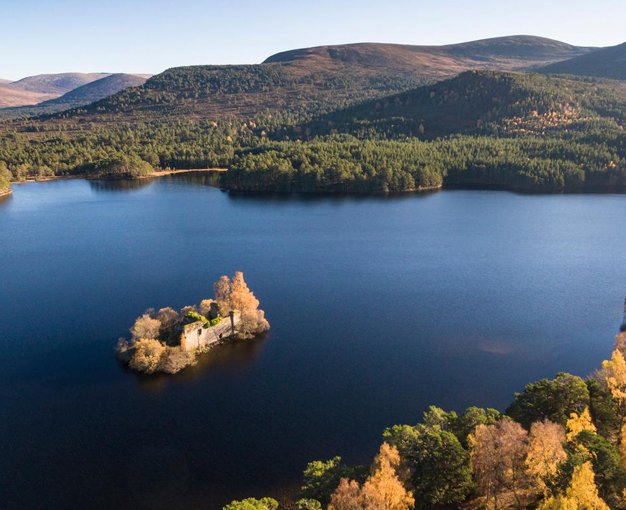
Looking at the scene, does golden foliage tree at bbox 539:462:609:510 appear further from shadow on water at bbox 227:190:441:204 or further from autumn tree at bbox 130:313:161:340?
shadow on water at bbox 227:190:441:204

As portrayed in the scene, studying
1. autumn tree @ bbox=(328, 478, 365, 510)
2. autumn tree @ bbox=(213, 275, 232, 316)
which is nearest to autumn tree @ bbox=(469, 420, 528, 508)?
autumn tree @ bbox=(328, 478, 365, 510)

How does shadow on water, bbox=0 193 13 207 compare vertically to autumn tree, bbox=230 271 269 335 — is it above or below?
above

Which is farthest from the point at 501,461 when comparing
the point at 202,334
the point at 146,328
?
the point at 146,328

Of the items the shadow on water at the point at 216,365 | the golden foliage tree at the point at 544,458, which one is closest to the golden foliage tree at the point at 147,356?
the shadow on water at the point at 216,365

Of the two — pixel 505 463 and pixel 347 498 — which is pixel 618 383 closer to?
pixel 505 463

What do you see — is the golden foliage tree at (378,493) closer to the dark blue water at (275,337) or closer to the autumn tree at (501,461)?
the autumn tree at (501,461)

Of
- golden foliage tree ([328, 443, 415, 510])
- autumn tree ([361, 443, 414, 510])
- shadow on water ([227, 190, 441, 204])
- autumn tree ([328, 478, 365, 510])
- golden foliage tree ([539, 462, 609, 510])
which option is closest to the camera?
golden foliage tree ([539, 462, 609, 510])

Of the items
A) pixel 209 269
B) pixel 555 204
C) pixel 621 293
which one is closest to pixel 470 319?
pixel 621 293
